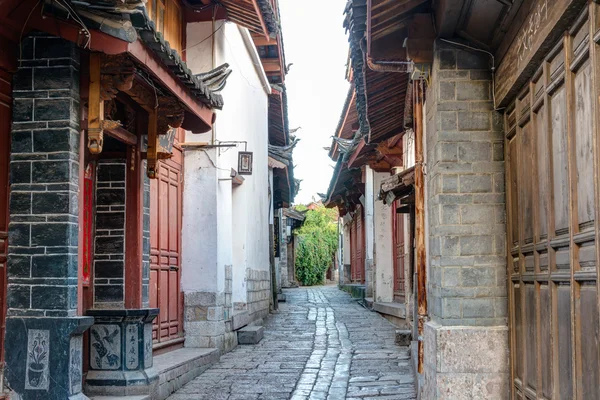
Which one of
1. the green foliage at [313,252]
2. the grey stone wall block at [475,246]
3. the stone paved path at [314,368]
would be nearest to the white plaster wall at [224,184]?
the stone paved path at [314,368]

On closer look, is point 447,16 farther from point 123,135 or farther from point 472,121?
point 123,135

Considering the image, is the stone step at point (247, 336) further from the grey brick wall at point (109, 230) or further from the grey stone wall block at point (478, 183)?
the grey stone wall block at point (478, 183)

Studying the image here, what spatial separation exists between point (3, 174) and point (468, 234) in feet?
12.1

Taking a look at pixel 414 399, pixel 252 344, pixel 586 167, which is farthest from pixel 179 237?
pixel 586 167

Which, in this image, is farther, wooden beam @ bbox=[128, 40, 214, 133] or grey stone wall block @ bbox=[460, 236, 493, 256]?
grey stone wall block @ bbox=[460, 236, 493, 256]

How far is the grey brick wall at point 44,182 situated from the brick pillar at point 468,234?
115 inches

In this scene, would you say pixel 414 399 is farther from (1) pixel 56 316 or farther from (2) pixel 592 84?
(2) pixel 592 84

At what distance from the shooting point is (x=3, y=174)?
563 centimetres

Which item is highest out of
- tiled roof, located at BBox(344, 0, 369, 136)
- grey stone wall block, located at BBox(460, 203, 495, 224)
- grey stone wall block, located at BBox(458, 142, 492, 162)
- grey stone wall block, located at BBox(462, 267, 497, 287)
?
tiled roof, located at BBox(344, 0, 369, 136)

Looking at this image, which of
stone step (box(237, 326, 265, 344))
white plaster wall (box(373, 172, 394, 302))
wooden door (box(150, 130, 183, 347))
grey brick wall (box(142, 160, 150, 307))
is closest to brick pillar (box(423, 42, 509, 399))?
grey brick wall (box(142, 160, 150, 307))

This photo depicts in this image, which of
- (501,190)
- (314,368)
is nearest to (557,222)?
(501,190)

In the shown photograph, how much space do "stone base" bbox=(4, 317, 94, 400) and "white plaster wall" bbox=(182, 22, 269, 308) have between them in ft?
17.4

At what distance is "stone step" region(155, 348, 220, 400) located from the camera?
783 centimetres

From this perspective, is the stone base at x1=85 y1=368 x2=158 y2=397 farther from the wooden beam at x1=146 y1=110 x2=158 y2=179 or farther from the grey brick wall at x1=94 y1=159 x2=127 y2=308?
the wooden beam at x1=146 y1=110 x2=158 y2=179
